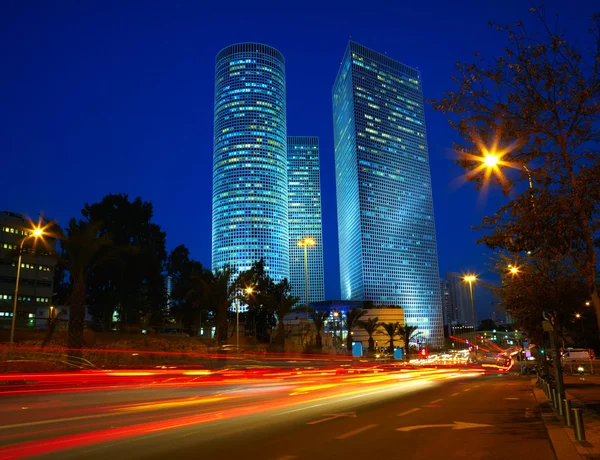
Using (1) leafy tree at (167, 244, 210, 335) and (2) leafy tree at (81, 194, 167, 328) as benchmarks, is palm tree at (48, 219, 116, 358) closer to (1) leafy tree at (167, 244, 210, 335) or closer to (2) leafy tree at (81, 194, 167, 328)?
(1) leafy tree at (167, 244, 210, 335)

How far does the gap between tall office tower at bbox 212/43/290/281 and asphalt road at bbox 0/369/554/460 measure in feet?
529

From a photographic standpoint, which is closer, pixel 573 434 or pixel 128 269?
pixel 573 434

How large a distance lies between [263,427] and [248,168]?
173430mm

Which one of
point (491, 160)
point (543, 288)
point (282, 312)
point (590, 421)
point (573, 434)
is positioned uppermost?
point (491, 160)

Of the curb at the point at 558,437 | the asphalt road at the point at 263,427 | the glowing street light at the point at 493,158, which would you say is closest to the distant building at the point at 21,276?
the asphalt road at the point at 263,427

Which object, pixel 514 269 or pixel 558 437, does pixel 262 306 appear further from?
pixel 558 437

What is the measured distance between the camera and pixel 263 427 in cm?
1052

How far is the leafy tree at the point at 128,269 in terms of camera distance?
49188 mm

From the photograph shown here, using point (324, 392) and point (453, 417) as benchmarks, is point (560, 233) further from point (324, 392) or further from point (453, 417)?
point (324, 392)

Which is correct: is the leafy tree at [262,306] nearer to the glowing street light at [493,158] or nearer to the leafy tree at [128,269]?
the leafy tree at [128,269]

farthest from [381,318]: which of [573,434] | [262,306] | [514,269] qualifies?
[573,434]

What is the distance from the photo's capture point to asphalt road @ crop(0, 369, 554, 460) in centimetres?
798

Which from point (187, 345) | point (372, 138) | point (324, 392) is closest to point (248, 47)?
point (372, 138)

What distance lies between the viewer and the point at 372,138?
19875cm
